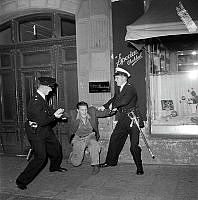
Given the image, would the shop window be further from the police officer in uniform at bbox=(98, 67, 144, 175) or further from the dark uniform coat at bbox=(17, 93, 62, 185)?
the dark uniform coat at bbox=(17, 93, 62, 185)

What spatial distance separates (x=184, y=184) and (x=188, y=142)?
4.00 feet

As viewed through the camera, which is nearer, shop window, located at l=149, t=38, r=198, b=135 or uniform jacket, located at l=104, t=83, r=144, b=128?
uniform jacket, located at l=104, t=83, r=144, b=128

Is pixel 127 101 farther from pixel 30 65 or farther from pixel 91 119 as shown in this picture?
pixel 30 65

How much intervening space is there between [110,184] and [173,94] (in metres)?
2.52

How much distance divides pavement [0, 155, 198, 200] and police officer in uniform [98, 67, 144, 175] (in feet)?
0.94

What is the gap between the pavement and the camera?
4.86 meters

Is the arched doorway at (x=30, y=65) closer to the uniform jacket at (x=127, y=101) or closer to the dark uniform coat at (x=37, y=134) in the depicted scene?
the uniform jacket at (x=127, y=101)

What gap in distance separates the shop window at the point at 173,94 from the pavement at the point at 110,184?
0.90 meters

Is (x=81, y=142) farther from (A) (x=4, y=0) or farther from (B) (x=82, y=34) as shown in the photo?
(A) (x=4, y=0)

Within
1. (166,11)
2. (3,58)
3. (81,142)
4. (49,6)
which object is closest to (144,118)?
(81,142)

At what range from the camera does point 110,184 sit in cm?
539

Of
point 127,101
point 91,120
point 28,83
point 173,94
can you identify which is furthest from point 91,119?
point 28,83

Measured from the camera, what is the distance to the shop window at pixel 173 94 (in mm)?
6547

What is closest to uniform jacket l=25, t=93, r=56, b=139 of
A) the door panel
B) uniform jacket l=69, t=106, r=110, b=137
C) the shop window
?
uniform jacket l=69, t=106, r=110, b=137
